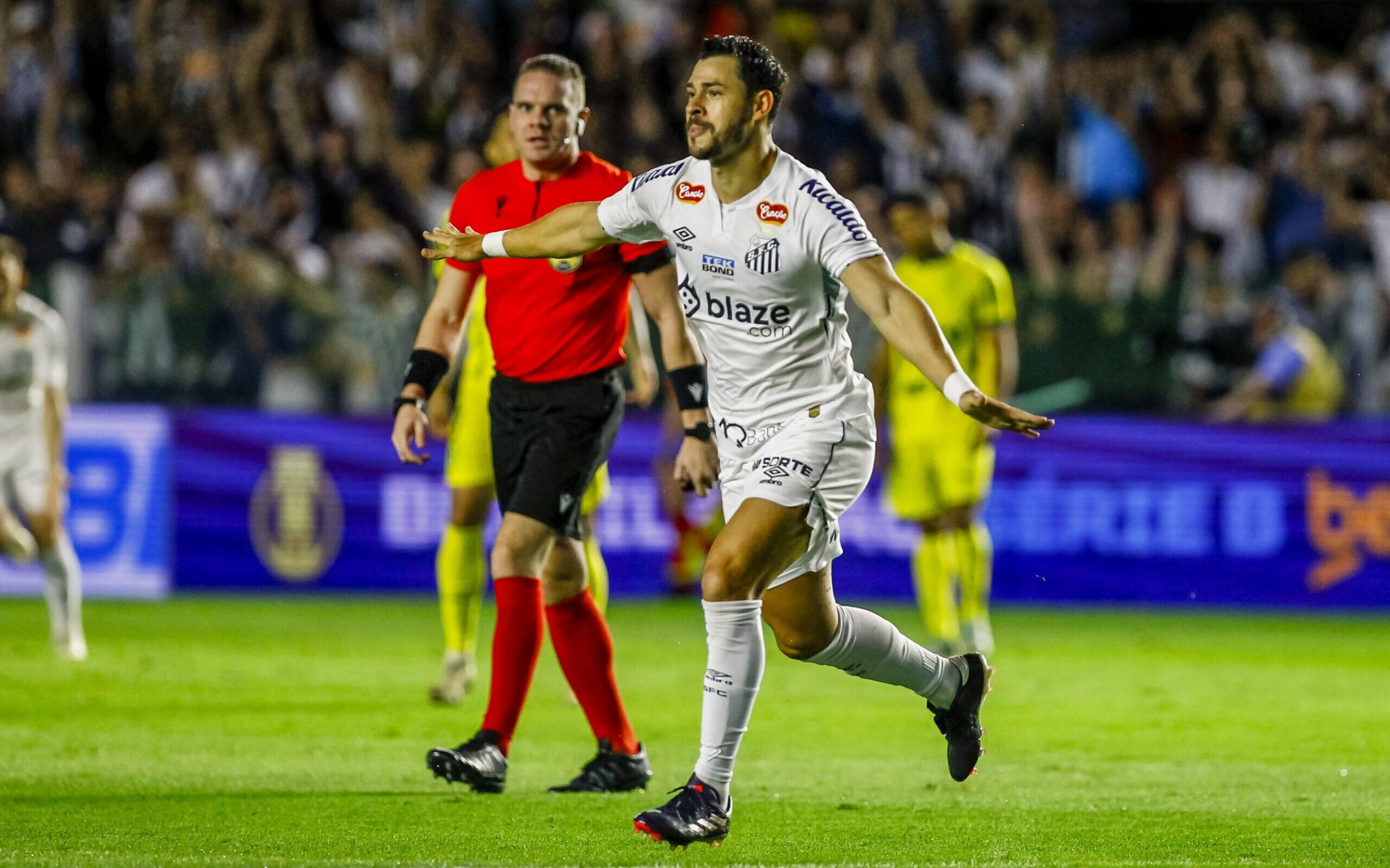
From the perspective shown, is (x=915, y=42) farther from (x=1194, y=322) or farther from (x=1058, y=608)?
(x=1058, y=608)

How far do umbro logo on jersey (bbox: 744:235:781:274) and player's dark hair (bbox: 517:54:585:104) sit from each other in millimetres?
1528

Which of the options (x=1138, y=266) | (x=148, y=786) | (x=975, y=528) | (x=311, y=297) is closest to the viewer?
(x=148, y=786)

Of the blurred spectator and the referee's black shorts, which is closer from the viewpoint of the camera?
the referee's black shorts

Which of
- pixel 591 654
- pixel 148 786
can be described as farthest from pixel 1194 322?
pixel 148 786

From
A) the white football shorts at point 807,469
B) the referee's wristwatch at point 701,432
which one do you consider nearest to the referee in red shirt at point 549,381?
the referee's wristwatch at point 701,432

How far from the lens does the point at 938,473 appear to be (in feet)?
38.7

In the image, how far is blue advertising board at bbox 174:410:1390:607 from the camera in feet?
49.5

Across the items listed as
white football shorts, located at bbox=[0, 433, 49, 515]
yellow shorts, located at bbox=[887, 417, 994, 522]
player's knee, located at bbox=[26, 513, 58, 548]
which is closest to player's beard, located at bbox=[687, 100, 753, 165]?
yellow shorts, located at bbox=[887, 417, 994, 522]

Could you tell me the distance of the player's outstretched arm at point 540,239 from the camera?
20.8ft

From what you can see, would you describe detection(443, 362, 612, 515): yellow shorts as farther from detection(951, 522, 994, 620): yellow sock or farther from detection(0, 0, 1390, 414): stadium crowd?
detection(0, 0, 1390, 414): stadium crowd

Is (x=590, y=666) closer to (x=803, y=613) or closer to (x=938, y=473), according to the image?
(x=803, y=613)

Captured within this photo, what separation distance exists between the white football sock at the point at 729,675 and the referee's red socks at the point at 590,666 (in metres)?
1.20

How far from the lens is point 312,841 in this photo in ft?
19.3

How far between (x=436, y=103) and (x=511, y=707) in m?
11.8
